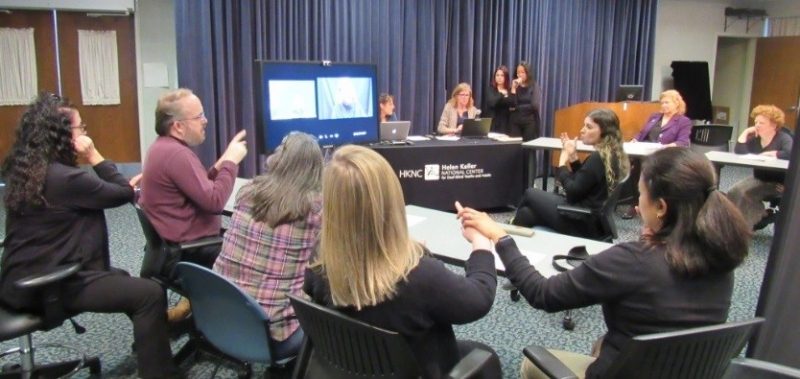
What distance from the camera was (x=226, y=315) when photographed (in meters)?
1.82

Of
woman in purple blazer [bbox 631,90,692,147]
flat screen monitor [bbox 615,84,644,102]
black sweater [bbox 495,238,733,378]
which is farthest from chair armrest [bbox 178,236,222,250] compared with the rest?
flat screen monitor [bbox 615,84,644,102]

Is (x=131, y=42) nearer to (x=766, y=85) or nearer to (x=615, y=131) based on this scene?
(x=615, y=131)

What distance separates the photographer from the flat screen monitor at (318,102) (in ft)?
11.4

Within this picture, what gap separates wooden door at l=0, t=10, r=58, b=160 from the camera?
5.90m

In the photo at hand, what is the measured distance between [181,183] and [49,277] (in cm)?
62

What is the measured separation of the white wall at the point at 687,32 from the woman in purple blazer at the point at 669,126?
3.71 m

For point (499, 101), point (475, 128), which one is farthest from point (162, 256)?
point (499, 101)

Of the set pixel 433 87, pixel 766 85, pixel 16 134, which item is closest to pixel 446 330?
pixel 16 134

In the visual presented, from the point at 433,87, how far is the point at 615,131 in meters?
3.59

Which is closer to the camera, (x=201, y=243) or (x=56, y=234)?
(x=56, y=234)

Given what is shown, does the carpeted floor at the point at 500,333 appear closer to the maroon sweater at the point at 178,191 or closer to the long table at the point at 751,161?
the maroon sweater at the point at 178,191

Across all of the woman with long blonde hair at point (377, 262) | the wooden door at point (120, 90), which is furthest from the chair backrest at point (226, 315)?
the wooden door at point (120, 90)

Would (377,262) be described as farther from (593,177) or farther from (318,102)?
(318,102)

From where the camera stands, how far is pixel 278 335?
75.2 inches
